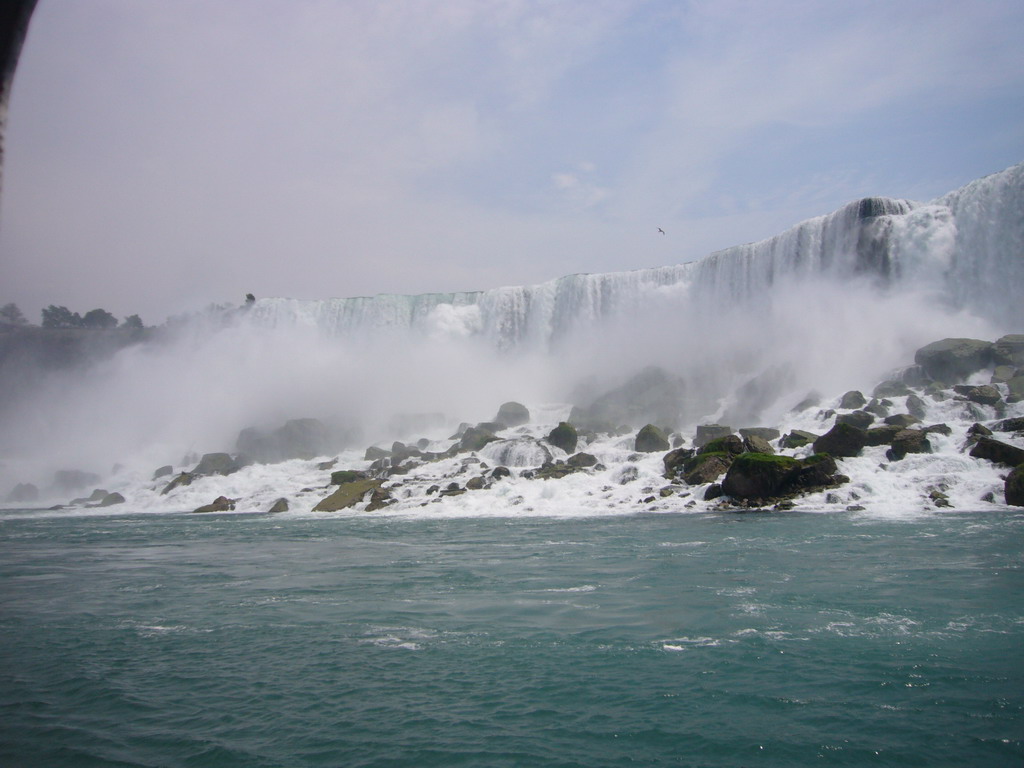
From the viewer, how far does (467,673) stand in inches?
247

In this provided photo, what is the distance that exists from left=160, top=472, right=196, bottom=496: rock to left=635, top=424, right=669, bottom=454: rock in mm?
19278

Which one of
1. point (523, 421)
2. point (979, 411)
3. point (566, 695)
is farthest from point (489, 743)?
point (523, 421)

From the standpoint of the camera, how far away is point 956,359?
2584 cm

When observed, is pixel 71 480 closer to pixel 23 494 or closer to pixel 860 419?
pixel 23 494

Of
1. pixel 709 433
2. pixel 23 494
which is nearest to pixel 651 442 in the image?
pixel 709 433

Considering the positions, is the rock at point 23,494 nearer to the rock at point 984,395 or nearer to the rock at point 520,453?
the rock at point 520,453

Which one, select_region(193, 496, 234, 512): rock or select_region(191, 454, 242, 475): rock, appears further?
select_region(191, 454, 242, 475): rock

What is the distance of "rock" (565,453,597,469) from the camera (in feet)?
81.5

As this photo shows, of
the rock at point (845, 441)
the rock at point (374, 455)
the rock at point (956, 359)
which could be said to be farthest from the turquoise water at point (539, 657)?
the rock at point (374, 455)

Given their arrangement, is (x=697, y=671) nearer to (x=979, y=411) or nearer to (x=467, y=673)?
(x=467, y=673)

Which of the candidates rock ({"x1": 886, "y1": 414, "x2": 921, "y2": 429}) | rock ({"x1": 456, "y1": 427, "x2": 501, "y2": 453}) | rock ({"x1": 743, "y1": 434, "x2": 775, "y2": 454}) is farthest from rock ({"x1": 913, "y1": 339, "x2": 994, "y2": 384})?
rock ({"x1": 456, "y1": 427, "x2": 501, "y2": 453})

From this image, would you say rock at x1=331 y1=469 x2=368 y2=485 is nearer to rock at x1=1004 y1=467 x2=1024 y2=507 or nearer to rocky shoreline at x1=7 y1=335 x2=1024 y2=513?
rocky shoreline at x1=7 y1=335 x2=1024 y2=513

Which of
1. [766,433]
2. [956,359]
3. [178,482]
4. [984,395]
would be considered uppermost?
[956,359]

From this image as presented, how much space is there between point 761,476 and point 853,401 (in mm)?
9291
